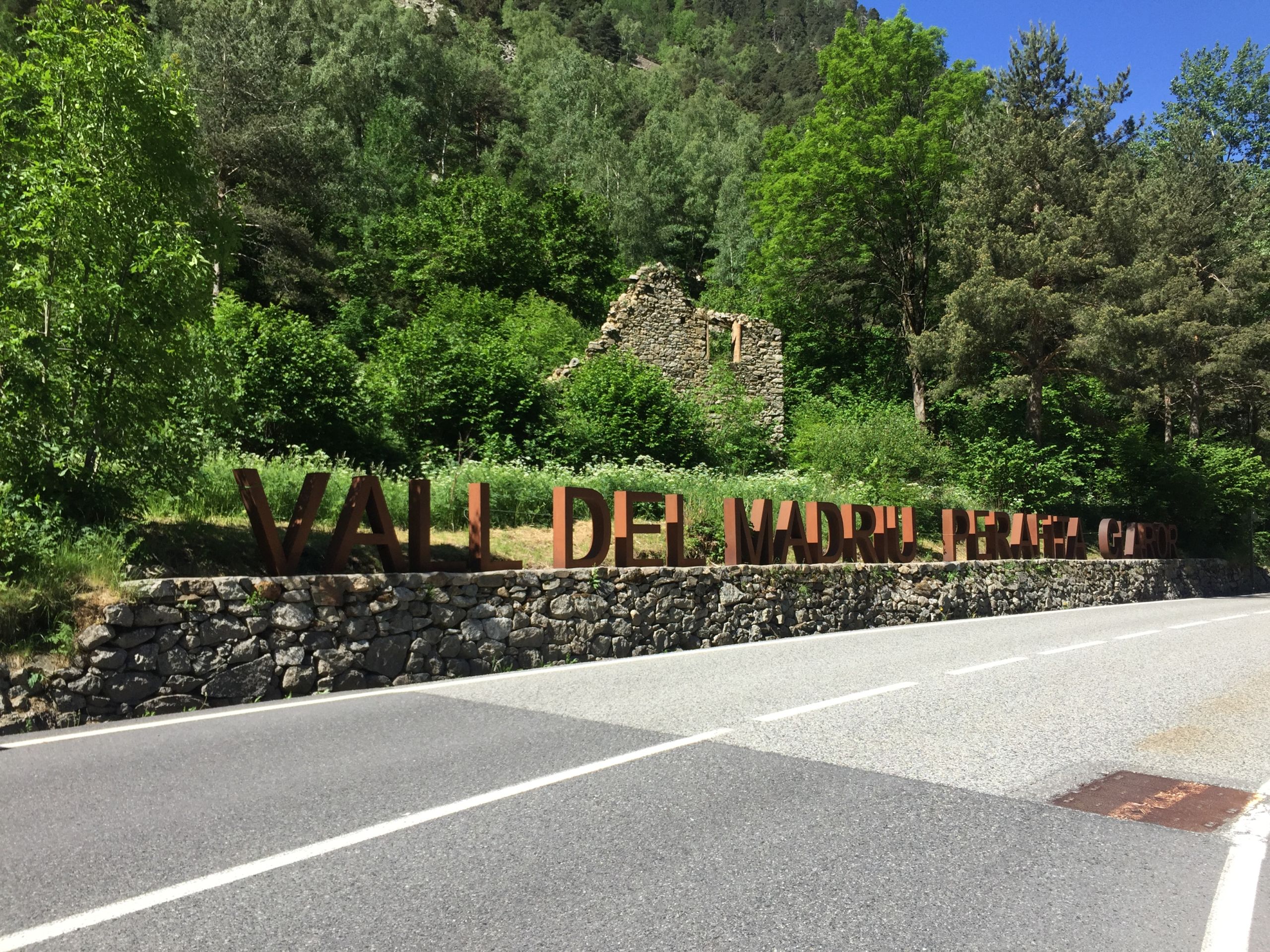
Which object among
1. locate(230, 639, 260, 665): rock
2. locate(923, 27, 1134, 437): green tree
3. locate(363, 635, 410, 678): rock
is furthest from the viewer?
locate(923, 27, 1134, 437): green tree

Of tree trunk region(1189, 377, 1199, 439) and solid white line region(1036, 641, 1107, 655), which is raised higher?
tree trunk region(1189, 377, 1199, 439)

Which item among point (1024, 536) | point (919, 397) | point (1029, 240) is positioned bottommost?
point (1024, 536)

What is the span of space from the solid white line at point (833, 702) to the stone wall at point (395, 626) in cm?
344

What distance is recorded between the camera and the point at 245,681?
7074mm

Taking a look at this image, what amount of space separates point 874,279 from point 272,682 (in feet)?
101

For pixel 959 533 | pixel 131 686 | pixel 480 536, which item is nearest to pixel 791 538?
pixel 480 536

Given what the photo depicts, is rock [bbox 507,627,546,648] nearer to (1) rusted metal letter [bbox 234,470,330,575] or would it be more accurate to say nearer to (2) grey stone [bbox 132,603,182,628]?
(1) rusted metal letter [bbox 234,470,330,575]

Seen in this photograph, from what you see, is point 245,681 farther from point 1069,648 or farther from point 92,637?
point 1069,648

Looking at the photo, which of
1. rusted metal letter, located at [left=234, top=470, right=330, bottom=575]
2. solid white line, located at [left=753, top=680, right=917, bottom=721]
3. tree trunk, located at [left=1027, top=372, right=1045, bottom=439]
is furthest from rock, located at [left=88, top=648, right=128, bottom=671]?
tree trunk, located at [left=1027, top=372, right=1045, bottom=439]

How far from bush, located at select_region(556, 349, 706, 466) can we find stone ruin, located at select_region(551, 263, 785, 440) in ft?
7.15

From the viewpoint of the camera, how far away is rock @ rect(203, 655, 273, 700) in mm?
6922

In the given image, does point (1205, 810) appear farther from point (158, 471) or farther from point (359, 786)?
point (158, 471)

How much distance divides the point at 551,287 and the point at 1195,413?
25.2 m

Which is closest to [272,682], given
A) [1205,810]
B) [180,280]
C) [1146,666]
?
[180,280]
